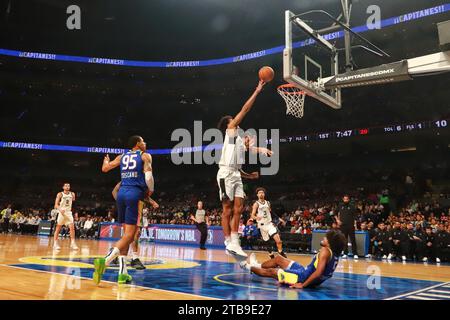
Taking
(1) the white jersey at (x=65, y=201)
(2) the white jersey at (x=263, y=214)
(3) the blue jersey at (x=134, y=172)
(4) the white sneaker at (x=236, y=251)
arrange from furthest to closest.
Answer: (1) the white jersey at (x=65, y=201), (2) the white jersey at (x=263, y=214), (4) the white sneaker at (x=236, y=251), (3) the blue jersey at (x=134, y=172)

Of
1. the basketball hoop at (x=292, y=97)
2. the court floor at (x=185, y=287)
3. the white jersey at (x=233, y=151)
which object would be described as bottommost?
the court floor at (x=185, y=287)

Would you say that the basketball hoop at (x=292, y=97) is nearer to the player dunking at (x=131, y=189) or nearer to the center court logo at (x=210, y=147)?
the player dunking at (x=131, y=189)

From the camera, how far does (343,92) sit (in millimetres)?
24672

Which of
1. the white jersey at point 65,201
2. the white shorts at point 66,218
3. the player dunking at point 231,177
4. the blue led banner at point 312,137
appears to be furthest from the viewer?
the blue led banner at point 312,137

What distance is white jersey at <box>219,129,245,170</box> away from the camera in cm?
623

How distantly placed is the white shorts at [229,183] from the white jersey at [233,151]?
10 cm

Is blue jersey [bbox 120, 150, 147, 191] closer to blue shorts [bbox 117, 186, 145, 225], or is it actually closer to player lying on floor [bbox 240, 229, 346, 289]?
blue shorts [bbox 117, 186, 145, 225]

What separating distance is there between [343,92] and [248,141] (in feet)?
64.9

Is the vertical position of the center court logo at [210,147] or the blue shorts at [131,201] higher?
the center court logo at [210,147]

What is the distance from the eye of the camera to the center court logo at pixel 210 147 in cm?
2667

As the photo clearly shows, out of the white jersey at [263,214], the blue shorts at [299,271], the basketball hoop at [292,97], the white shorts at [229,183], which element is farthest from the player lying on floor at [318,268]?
the basketball hoop at [292,97]

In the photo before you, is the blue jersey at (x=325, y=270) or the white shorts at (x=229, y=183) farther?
the white shorts at (x=229, y=183)

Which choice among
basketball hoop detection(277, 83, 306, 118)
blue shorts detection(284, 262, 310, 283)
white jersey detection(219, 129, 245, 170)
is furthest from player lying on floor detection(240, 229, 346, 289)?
basketball hoop detection(277, 83, 306, 118)
